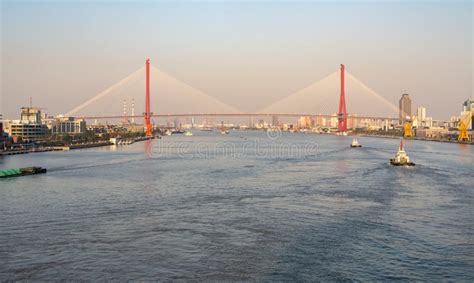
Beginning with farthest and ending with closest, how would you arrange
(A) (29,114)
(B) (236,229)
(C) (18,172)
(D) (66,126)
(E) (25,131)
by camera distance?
1. (D) (66,126)
2. (A) (29,114)
3. (E) (25,131)
4. (C) (18,172)
5. (B) (236,229)

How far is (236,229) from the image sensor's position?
6.04 m

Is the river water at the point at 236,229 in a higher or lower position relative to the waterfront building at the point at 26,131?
lower

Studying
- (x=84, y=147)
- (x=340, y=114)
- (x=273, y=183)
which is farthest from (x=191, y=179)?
(x=340, y=114)

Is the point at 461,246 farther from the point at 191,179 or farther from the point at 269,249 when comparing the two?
the point at 191,179

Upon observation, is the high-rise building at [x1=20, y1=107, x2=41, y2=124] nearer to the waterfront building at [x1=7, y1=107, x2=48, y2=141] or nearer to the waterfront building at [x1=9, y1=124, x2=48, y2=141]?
the waterfront building at [x1=7, y1=107, x2=48, y2=141]

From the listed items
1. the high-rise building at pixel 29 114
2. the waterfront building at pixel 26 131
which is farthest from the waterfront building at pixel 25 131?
the high-rise building at pixel 29 114

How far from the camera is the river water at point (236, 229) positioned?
4.60m

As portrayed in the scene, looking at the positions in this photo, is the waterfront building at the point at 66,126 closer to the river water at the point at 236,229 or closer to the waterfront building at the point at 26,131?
the waterfront building at the point at 26,131

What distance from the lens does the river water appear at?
4598mm

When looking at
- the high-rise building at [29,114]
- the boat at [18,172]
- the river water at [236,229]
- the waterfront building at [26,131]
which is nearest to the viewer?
the river water at [236,229]

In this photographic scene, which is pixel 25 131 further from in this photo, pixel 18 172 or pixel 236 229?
pixel 236 229

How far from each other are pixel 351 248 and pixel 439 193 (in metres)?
4.72

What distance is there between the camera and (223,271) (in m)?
4.51

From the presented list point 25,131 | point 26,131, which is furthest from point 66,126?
point 25,131
